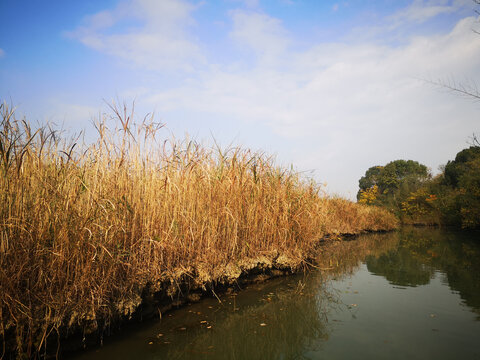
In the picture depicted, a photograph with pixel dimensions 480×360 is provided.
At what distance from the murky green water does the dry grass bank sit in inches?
13.4

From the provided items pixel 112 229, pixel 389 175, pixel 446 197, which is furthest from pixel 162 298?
pixel 389 175

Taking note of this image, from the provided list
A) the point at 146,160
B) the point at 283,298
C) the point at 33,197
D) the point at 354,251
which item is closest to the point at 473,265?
the point at 354,251

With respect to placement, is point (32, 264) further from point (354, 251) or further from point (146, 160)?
point (354, 251)

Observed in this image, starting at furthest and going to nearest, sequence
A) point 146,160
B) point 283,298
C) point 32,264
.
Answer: point 283,298 → point 146,160 → point 32,264

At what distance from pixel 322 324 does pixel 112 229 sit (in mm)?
2249

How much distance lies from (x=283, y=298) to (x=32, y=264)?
269 centimetres

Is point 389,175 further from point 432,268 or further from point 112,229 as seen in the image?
point 112,229

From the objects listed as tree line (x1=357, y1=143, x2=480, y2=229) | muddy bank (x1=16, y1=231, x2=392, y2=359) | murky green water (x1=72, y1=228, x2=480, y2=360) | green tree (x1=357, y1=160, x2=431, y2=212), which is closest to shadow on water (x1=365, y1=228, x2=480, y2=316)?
murky green water (x1=72, y1=228, x2=480, y2=360)

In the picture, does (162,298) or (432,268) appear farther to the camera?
(432,268)

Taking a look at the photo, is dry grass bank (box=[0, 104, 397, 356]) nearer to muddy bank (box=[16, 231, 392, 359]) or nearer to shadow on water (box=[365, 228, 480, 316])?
muddy bank (box=[16, 231, 392, 359])

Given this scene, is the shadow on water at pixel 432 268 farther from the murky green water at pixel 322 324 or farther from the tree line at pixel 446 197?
the tree line at pixel 446 197

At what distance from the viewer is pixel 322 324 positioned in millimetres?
2572

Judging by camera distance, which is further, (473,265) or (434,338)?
(473,265)

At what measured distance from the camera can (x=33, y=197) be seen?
195 centimetres
